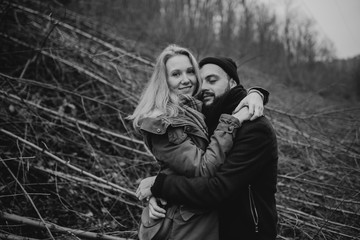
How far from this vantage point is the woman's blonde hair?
1882mm

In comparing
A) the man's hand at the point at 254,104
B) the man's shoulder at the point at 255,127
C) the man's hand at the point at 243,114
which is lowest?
the man's shoulder at the point at 255,127

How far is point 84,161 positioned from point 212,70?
99.2 inches

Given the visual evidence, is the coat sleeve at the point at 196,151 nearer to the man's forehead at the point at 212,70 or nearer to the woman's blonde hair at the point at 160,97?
the woman's blonde hair at the point at 160,97

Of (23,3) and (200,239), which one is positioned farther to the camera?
(23,3)

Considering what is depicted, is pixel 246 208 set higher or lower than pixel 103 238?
higher

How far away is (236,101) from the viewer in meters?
1.84

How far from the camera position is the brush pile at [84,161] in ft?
9.02

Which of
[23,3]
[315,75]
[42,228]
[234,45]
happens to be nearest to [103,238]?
[42,228]

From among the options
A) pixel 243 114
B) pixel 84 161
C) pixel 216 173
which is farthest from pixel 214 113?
pixel 84 161

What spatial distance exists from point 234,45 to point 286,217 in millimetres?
18497

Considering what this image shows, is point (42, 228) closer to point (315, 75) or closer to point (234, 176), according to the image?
point (234, 176)

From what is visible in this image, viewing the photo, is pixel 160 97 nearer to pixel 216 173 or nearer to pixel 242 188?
pixel 216 173

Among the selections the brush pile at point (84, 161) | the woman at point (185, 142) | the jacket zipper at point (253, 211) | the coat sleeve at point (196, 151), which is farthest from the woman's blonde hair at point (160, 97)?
the brush pile at point (84, 161)

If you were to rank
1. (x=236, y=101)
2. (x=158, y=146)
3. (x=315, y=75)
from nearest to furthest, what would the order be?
(x=158, y=146), (x=236, y=101), (x=315, y=75)
